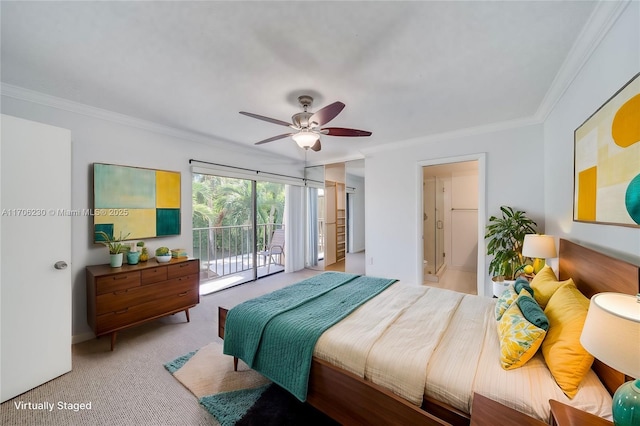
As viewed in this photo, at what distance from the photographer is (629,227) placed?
1204mm

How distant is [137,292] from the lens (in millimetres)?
2486

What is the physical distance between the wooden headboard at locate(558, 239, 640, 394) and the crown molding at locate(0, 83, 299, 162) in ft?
13.6

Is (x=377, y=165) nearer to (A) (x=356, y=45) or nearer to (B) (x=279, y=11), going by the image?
(A) (x=356, y=45)

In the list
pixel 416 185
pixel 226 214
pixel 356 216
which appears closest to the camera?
pixel 416 185

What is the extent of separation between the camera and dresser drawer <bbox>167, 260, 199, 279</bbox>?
2769 mm

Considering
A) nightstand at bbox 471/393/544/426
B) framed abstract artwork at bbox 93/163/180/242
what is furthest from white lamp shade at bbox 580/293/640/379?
framed abstract artwork at bbox 93/163/180/242

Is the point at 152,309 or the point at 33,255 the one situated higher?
the point at 33,255

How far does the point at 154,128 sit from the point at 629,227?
424 cm

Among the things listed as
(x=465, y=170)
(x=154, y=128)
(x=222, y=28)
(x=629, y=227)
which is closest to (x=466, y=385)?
(x=629, y=227)

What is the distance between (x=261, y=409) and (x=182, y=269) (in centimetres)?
185

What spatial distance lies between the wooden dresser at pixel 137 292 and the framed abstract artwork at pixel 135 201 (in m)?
0.43

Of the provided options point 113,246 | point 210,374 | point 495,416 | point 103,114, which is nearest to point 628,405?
point 495,416

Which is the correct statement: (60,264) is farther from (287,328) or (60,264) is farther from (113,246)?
(287,328)

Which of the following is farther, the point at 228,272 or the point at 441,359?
the point at 228,272
